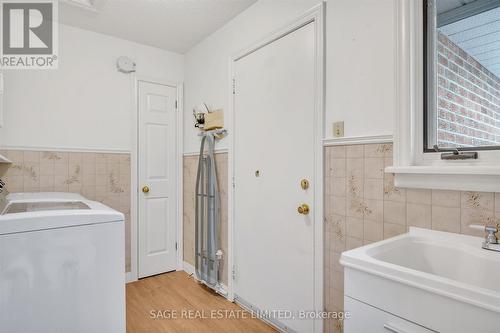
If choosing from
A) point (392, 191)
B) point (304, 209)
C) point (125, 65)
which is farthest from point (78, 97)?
point (392, 191)

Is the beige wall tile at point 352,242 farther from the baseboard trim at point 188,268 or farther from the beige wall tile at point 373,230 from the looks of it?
the baseboard trim at point 188,268

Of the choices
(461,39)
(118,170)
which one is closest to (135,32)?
(118,170)

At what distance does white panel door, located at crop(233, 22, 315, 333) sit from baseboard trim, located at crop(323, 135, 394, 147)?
0.13m

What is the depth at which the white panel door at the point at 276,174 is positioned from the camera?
5.63ft

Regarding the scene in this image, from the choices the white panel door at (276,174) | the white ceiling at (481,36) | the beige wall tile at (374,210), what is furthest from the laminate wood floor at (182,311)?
A: the white ceiling at (481,36)

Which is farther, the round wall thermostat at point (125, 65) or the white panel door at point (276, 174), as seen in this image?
the round wall thermostat at point (125, 65)

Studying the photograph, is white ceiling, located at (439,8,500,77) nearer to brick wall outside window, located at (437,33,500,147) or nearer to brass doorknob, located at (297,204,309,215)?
brick wall outside window, located at (437,33,500,147)

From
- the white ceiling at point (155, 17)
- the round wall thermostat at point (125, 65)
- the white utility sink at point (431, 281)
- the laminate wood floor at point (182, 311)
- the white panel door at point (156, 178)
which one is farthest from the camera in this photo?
the white panel door at point (156, 178)

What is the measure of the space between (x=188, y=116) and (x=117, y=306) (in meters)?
2.10

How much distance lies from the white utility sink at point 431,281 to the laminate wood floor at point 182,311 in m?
1.23

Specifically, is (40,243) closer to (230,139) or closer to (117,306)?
(117,306)

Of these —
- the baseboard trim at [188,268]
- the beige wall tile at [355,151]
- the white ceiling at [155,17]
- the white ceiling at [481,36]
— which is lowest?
the baseboard trim at [188,268]

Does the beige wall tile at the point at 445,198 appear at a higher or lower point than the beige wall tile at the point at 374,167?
lower

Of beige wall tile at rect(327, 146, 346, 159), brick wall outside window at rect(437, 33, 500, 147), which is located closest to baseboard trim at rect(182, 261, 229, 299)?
beige wall tile at rect(327, 146, 346, 159)
